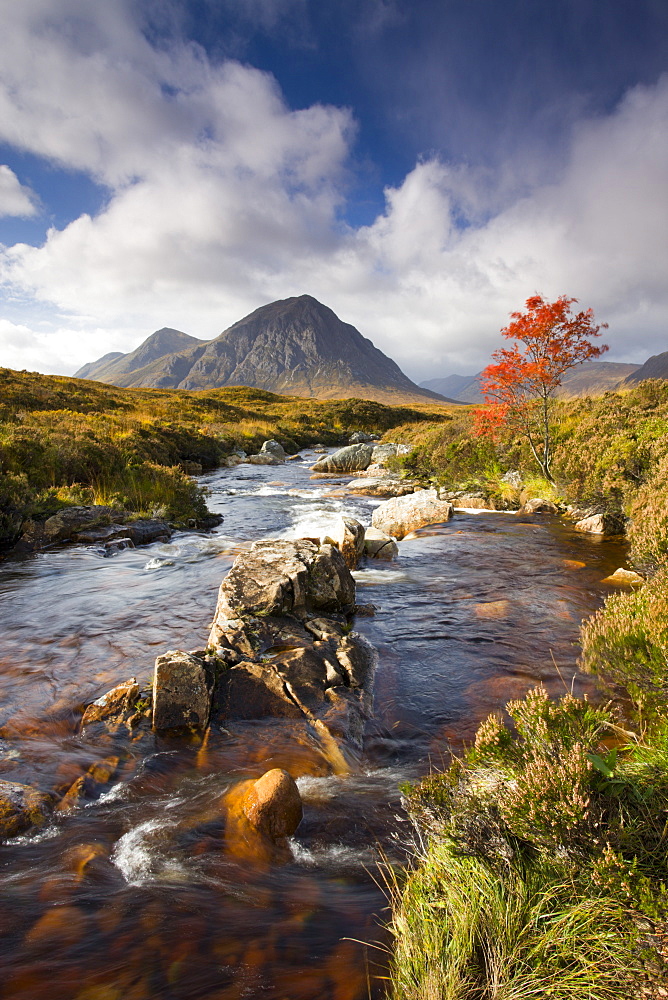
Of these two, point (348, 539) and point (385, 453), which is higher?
point (385, 453)

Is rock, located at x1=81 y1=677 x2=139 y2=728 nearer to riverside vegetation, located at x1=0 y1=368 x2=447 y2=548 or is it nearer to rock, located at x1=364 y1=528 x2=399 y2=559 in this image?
rock, located at x1=364 y1=528 x2=399 y2=559

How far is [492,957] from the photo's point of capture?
1912 millimetres

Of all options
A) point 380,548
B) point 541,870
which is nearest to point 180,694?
point 541,870

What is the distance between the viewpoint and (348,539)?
9828 millimetres

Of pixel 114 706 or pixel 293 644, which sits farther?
pixel 293 644

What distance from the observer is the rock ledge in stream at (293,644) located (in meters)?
4.80

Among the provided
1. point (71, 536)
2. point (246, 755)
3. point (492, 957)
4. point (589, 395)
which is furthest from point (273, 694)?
point (589, 395)

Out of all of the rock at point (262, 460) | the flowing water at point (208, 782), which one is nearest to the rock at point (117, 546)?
the flowing water at point (208, 782)

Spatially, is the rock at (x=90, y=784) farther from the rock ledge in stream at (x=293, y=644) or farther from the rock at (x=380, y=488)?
the rock at (x=380, y=488)

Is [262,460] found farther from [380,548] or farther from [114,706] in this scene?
[114,706]

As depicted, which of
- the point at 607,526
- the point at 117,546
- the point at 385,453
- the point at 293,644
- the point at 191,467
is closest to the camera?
the point at 293,644

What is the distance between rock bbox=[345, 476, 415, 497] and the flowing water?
1052 cm

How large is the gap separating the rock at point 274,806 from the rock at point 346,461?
23842 mm

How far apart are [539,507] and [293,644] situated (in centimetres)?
1155
